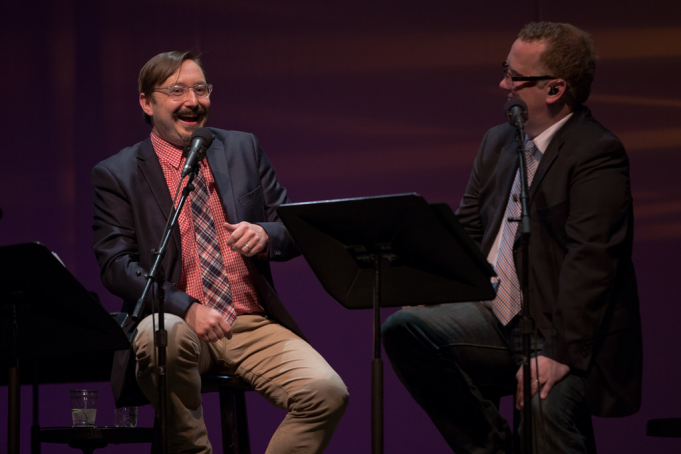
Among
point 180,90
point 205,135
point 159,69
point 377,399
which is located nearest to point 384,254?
point 377,399

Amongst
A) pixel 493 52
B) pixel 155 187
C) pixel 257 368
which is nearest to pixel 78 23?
pixel 155 187

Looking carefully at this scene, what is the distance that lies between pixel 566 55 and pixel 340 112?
1790mm

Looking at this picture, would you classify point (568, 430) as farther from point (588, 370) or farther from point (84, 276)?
point (84, 276)

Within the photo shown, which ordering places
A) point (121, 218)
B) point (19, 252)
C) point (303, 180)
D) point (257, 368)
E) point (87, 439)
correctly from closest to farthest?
point (19, 252), point (257, 368), point (121, 218), point (87, 439), point (303, 180)

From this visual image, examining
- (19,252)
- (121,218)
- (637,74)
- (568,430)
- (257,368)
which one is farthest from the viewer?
(637,74)

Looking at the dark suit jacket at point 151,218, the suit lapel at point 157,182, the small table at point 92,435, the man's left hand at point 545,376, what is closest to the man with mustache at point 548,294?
the man's left hand at point 545,376

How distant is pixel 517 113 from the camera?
2451mm

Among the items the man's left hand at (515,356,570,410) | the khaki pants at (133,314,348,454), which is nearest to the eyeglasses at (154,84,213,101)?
the khaki pants at (133,314,348,454)

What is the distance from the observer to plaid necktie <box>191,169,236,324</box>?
117 inches

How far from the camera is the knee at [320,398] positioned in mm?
2691

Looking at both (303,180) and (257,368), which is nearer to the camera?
(257,368)

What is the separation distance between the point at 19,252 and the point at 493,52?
2.85 meters

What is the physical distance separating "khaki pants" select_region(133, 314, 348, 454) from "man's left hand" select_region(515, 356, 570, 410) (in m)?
0.60

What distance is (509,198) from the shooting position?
2908mm
